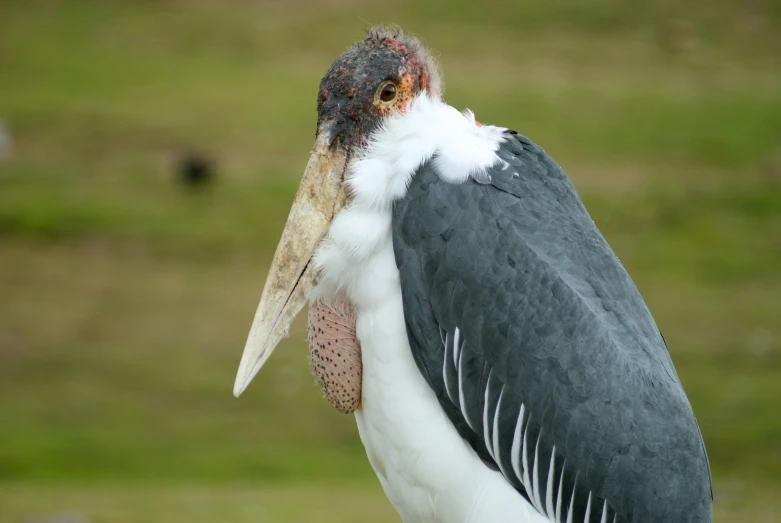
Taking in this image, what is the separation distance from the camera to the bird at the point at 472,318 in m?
3.50

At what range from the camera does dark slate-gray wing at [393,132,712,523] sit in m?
3.49

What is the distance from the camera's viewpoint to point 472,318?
11.7 feet

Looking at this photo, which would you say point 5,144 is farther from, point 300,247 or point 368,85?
point 368,85

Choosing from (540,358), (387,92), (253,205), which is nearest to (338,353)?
(540,358)

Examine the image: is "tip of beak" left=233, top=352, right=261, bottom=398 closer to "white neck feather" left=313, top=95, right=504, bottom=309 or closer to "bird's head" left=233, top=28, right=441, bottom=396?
"bird's head" left=233, top=28, right=441, bottom=396

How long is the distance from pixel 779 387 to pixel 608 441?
25.4 ft

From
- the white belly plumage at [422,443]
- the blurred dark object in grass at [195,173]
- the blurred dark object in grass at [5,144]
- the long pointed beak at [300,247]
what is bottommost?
the white belly plumage at [422,443]

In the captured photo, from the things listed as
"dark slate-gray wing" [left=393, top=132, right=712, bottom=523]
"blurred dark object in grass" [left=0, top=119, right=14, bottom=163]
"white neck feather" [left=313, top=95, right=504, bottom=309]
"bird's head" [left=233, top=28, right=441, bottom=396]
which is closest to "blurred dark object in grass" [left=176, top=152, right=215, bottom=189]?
"blurred dark object in grass" [left=0, top=119, right=14, bottom=163]

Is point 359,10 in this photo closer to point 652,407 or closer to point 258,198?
point 258,198

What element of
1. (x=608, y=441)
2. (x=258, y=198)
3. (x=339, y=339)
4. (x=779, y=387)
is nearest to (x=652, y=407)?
(x=608, y=441)

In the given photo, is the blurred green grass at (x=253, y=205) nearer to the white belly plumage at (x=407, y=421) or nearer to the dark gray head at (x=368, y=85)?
the white belly plumage at (x=407, y=421)

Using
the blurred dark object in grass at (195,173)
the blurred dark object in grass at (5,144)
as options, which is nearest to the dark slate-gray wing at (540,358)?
the blurred dark object in grass at (195,173)

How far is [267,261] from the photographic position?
1285cm

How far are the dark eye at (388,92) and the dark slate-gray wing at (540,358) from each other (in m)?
0.29
